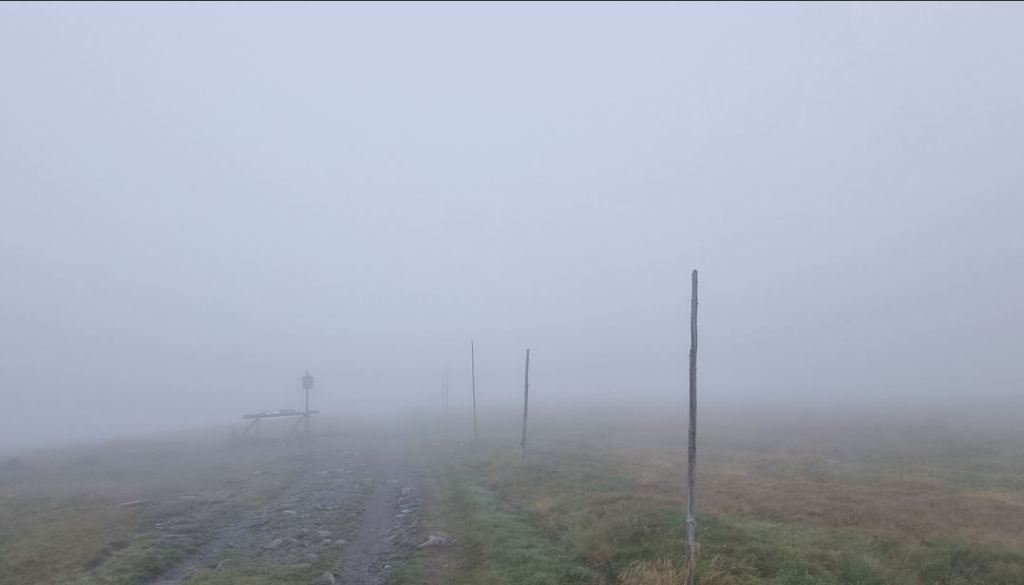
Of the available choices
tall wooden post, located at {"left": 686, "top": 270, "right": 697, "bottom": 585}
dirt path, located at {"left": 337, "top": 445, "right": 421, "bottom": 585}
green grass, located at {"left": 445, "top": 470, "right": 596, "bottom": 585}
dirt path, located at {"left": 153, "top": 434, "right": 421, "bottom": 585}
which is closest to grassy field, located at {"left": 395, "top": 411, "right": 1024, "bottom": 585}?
green grass, located at {"left": 445, "top": 470, "right": 596, "bottom": 585}

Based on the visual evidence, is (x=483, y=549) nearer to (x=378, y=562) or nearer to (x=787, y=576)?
(x=378, y=562)

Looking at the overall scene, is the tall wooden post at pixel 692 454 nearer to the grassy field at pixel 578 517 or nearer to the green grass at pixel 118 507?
the grassy field at pixel 578 517

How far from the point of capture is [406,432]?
74.8m

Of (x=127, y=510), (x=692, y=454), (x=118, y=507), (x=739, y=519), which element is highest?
(x=692, y=454)

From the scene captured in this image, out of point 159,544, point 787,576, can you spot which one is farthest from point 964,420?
point 159,544

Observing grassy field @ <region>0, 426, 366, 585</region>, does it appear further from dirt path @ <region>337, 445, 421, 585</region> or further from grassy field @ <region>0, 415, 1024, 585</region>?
dirt path @ <region>337, 445, 421, 585</region>

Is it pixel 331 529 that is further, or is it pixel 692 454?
pixel 331 529

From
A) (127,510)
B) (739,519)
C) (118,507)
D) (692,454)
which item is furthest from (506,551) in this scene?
(118,507)

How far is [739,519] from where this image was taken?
67.3ft

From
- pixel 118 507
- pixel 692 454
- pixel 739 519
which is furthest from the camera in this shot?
pixel 118 507

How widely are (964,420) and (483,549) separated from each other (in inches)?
2850

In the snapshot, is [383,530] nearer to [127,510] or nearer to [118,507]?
[127,510]

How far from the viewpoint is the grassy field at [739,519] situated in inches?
609

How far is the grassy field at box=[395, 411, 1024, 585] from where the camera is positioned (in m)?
15.5
